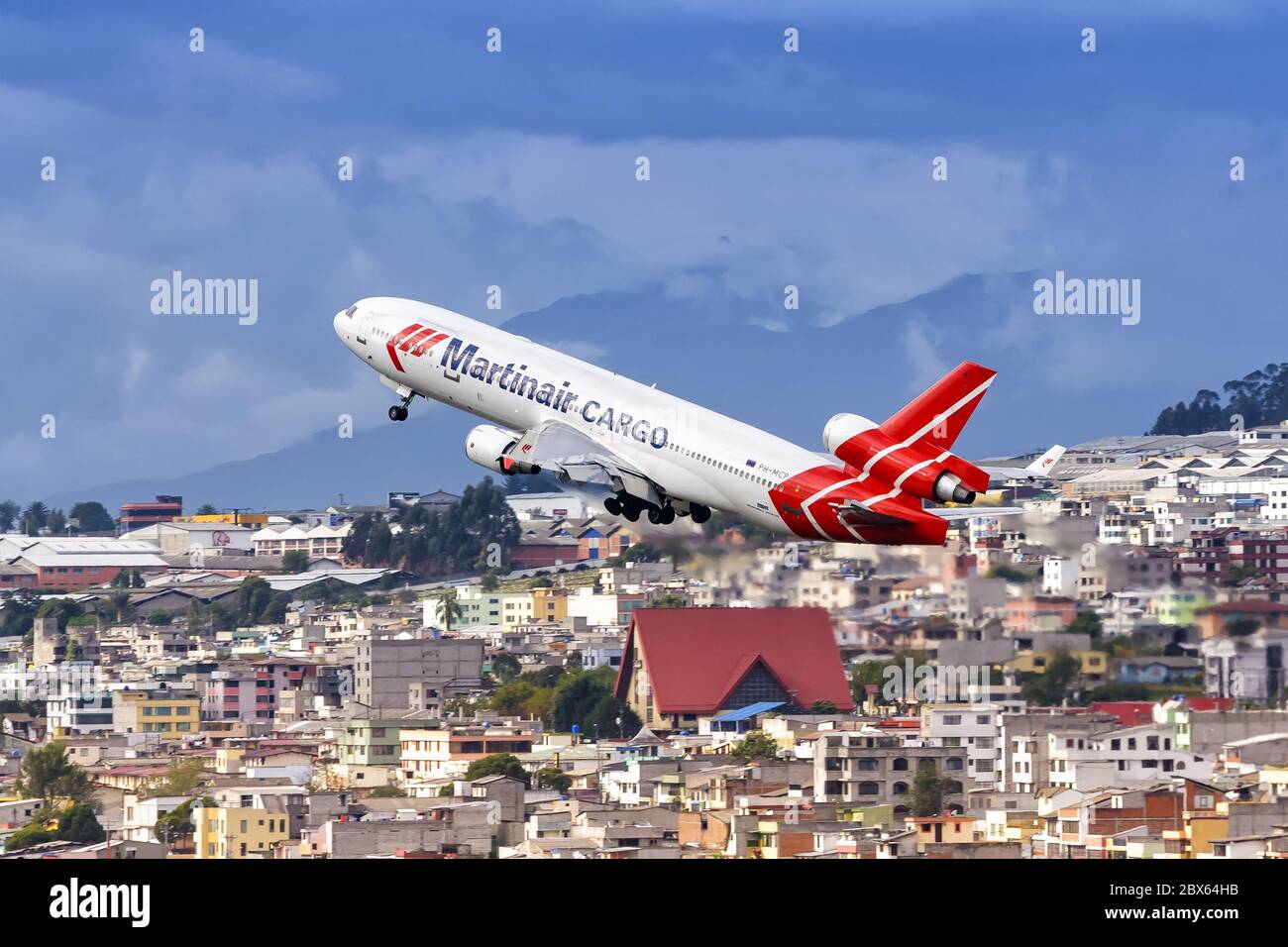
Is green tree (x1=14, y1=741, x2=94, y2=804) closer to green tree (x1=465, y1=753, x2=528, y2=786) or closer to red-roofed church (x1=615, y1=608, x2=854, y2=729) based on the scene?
green tree (x1=465, y1=753, x2=528, y2=786)

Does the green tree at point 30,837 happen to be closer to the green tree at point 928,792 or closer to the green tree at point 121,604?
the green tree at point 928,792

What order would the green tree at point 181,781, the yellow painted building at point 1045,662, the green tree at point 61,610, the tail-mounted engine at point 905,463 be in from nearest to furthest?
1. the tail-mounted engine at point 905,463
2. the yellow painted building at point 1045,662
3. the green tree at point 181,781
4. the green tree at point 61,610

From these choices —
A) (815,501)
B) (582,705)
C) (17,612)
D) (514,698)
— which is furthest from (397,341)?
(17,612)

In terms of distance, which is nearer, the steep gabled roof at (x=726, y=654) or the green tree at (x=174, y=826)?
the steep gabled roof at (x=726, y=654)

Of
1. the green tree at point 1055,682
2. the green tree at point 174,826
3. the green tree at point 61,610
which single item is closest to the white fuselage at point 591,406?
the green tree at point 1055,682

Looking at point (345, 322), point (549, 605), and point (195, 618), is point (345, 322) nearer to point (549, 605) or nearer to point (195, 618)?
point (549, 605)

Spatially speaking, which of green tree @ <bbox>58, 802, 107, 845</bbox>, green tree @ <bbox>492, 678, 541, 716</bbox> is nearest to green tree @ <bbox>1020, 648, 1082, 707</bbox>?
green tree @ <bbox>58, 802, 107, 845</bbox>
